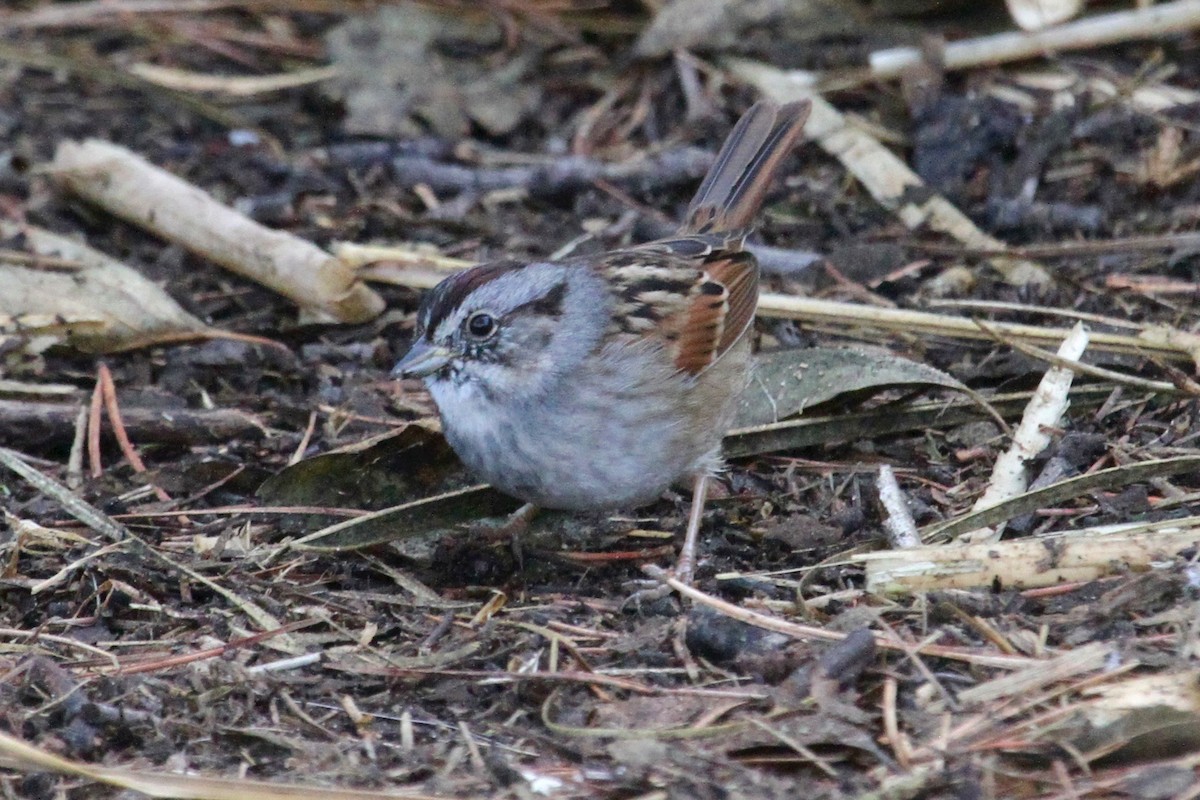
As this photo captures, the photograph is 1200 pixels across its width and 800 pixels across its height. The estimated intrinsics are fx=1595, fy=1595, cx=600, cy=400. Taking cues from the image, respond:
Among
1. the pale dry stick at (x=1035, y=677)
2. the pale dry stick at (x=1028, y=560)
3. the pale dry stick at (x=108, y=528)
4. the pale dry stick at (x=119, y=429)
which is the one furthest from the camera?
the pale dry stick at (x=119, y=429)

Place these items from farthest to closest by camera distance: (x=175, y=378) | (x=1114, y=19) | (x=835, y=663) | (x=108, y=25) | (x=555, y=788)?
(x=108, y=25) → (x=1114, y=19) → (x=175, y=378) → (x=835, y=663) → (x=555, y=788)

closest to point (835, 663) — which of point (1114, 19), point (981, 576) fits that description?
point (981, 576)

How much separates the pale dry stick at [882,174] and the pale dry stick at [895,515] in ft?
4.26

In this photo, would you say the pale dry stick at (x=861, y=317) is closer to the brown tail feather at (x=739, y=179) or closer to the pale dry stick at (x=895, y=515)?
the brown tail feather at (x=739, y=179)

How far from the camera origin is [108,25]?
6.98m

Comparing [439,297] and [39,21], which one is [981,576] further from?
[39,21]

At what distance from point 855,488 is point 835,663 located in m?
1.06

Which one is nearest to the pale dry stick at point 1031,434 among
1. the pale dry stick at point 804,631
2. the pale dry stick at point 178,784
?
the pale dry stick at point 804,631

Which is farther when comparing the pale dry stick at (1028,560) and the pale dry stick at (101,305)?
the pale dry stick at (101,305)

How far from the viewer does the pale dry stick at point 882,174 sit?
17.0ft

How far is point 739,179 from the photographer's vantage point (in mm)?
4984

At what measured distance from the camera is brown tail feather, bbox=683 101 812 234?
497cm

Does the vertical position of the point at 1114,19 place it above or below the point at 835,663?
above

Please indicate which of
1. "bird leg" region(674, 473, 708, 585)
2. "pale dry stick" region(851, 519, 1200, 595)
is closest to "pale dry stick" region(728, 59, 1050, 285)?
"bird leg" region(674, 473, 708, 585)
